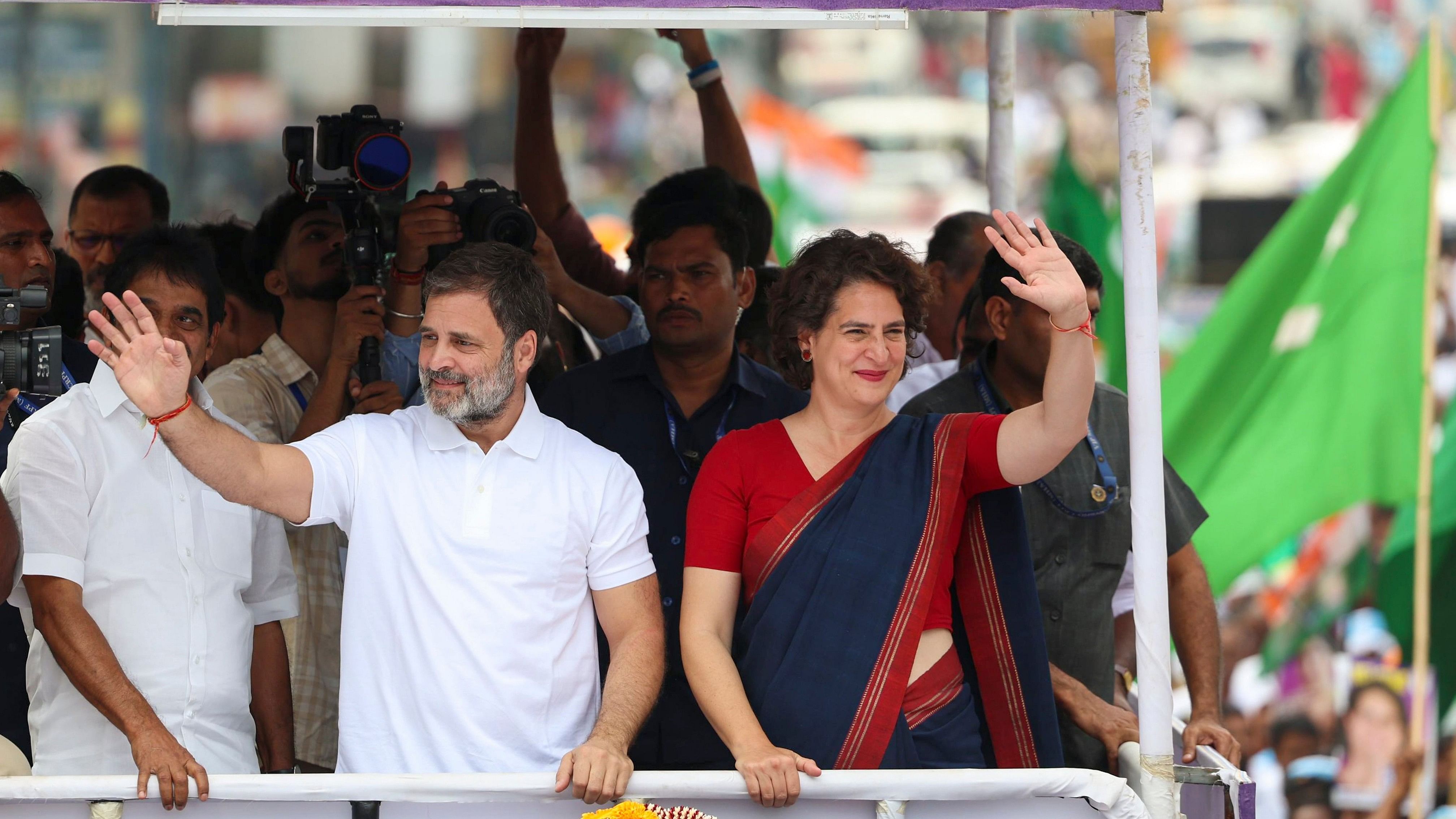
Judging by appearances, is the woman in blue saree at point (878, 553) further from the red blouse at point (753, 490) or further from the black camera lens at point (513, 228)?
the black camera lens at point (513, 228)

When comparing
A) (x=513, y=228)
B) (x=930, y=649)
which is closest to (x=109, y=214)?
(x=513, y=228)

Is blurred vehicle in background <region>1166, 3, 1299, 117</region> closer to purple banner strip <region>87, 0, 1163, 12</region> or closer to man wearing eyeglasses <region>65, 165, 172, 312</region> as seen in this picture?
man wearing eyeglasses <region>65, 165, 172, 312</region>

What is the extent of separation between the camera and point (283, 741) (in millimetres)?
2945

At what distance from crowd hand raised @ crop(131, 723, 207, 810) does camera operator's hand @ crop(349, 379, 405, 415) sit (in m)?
0.98

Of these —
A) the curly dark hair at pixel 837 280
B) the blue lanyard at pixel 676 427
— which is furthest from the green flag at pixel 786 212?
the curly dark hair at pixel 837 280

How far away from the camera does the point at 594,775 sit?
7.93ft

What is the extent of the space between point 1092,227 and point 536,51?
9.39ft

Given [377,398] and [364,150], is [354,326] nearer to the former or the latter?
[377,398]

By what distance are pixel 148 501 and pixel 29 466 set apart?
20 cm

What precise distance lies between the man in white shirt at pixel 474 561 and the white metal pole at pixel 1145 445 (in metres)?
0.83

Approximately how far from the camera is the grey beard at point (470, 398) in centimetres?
269

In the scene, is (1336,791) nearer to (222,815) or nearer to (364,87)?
(222,815)

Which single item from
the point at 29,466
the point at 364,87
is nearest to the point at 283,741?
the point at 29,466

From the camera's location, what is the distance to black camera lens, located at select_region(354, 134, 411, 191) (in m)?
3.40
